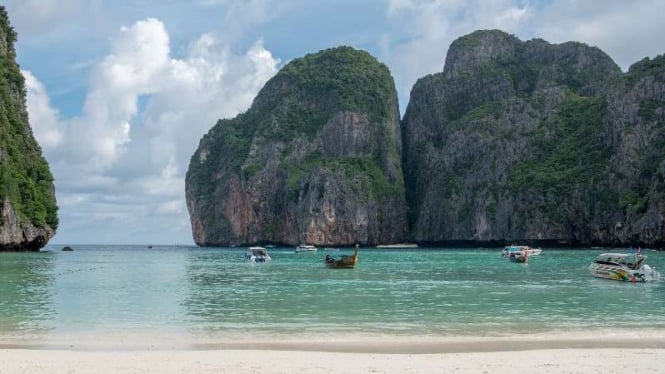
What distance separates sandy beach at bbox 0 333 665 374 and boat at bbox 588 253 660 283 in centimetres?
2644

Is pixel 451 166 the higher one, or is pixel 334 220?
pixel 451 166

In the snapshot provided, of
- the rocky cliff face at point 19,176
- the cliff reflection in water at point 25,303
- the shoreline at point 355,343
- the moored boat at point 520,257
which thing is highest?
the rocky cliff face at point 19,176

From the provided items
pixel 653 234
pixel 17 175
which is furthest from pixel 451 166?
pixel 17 175

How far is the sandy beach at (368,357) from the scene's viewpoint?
14.7m

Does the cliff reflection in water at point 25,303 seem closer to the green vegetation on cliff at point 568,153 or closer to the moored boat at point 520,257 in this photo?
the moored boat at point 520,257

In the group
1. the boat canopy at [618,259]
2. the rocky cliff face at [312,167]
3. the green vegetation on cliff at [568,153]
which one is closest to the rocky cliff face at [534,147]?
the green vegetation on cliff at [568,153]

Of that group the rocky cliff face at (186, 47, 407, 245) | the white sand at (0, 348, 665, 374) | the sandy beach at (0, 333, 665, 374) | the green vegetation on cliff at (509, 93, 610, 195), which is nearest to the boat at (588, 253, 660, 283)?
the sandy beach at (0, 333, 665, 374)

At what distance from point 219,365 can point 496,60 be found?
182 m

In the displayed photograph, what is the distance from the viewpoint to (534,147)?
148625 millimetres

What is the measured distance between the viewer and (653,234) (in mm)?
102312

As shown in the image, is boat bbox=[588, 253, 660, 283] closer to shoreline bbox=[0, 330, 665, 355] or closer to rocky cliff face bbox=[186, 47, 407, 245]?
shoreline bbox=[0, 330, 665, 355]

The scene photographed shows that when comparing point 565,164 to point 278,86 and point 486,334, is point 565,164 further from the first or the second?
point 486,334

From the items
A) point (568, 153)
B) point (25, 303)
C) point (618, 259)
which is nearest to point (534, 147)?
point (568, 153)

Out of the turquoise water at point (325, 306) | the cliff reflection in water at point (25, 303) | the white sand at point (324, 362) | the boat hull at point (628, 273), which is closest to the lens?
the white sand at point (324, 362)
